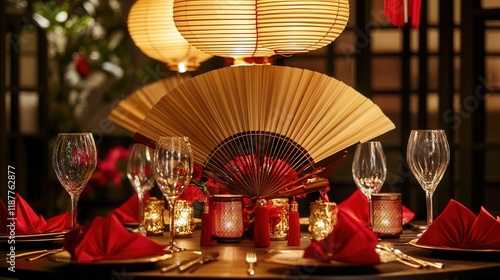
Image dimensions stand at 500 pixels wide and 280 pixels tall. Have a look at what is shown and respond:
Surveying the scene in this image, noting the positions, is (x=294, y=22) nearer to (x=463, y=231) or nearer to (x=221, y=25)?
(x=221, y=25)

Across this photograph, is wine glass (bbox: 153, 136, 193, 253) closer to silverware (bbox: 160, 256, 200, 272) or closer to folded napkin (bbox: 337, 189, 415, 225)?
silverware (bbox: 160, 256, 200, 272)

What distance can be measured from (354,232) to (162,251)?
384 millimetres

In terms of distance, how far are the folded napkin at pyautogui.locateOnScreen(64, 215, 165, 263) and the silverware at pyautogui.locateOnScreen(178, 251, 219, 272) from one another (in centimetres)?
7

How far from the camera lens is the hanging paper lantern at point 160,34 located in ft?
9.53

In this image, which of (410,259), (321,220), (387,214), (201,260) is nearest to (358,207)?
(387,214)

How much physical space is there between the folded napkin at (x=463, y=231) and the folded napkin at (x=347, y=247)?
1.01 feet

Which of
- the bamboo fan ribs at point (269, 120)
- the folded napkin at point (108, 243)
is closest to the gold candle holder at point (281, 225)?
the bamboo fan ribs at point (269, 120)

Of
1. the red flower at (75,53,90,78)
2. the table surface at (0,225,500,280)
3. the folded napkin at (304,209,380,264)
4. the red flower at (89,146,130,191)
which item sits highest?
the red flower at (75,53,90,78)

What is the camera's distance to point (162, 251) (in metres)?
1.88

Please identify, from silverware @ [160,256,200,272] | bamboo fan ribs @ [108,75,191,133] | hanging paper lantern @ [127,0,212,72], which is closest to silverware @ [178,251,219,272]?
silverware @ [160,256,200,272]

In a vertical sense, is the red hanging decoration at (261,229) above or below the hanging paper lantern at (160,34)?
below

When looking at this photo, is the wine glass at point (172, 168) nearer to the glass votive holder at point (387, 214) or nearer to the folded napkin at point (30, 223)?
the folded napkin at point (30, 223)

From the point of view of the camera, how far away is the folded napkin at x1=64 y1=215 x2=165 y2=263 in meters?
1.82

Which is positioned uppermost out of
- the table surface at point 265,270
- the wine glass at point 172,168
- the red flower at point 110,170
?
the red flower at point 110,170
